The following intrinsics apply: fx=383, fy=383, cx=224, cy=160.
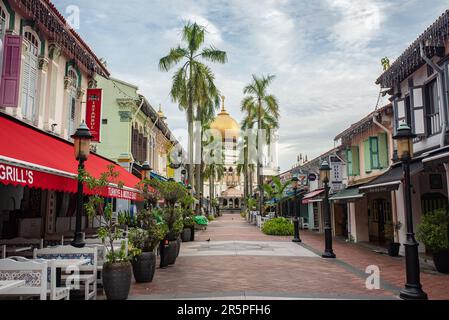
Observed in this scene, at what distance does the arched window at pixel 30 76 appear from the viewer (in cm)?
1101

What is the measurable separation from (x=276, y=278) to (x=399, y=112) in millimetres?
9033

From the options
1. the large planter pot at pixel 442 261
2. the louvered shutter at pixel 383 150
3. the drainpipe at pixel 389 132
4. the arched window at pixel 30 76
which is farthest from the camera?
the louvered shutter at pixel 383 150

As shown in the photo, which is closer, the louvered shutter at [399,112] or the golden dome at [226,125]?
the louvered shutter at [399,112]

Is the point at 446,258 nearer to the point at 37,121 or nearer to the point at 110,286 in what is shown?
the point at 110,286

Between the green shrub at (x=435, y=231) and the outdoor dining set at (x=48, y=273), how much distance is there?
348 inches

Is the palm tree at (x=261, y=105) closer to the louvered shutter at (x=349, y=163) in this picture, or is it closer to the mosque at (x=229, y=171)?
the louvered shutter at (x=349, y=163)

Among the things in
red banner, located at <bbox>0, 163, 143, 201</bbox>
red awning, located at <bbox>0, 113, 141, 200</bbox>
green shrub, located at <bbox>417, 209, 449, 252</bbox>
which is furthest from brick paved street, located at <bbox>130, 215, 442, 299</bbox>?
red awning, located at <bbox>0, 113, 141, 200</bbox>

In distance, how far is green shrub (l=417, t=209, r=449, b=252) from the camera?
35.1 feet

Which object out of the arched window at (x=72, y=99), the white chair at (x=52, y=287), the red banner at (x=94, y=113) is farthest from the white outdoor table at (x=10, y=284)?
the red banner at (x=94, y=113)

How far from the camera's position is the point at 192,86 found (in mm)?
25891

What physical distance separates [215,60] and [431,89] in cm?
1567

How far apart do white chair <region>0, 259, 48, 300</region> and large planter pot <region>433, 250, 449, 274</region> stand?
10.1 m

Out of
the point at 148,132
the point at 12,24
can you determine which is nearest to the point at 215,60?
the point at 148,132

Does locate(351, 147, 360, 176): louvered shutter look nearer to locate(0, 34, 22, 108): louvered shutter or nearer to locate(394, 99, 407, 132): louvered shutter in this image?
locate(394, 99, 407, 132): louvered shutter
